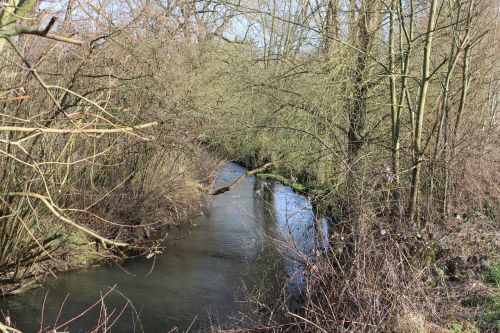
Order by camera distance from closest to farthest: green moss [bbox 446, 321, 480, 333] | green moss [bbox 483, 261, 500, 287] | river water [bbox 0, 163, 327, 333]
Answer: green moss [bbox 446, 321, 480, 333] < green moss [bbox 483, 261, 500, 287] < river water [bbox 0, 163, 327, 333]

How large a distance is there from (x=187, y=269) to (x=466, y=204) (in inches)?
228

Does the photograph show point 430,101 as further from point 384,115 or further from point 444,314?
point 444,314

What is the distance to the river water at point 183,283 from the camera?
8.21 metres

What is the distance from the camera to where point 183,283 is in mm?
10375

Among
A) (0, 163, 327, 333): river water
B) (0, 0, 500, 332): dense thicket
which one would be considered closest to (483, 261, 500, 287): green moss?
(0, 0, 500, 332): dense thicket

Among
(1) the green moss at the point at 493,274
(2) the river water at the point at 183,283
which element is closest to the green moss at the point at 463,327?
(1) the green moss at the point at 493,274

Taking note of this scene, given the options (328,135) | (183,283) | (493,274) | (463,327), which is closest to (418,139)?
(493,274)

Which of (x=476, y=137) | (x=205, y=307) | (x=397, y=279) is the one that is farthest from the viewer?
(x=476, y=137)

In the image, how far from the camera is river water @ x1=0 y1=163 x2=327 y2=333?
8.21 m

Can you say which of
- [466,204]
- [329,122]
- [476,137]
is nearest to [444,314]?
[466,204]

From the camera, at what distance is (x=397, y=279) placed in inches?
243

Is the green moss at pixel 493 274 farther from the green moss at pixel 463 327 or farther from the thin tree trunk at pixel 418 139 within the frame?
the green moss at pixel 463 327

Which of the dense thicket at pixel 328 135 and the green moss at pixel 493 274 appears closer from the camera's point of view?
the dense thicket at pixel 328 135

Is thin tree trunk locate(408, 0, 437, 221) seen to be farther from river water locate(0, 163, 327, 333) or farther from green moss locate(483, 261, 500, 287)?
river water locate(0, 163, 327, 333)
